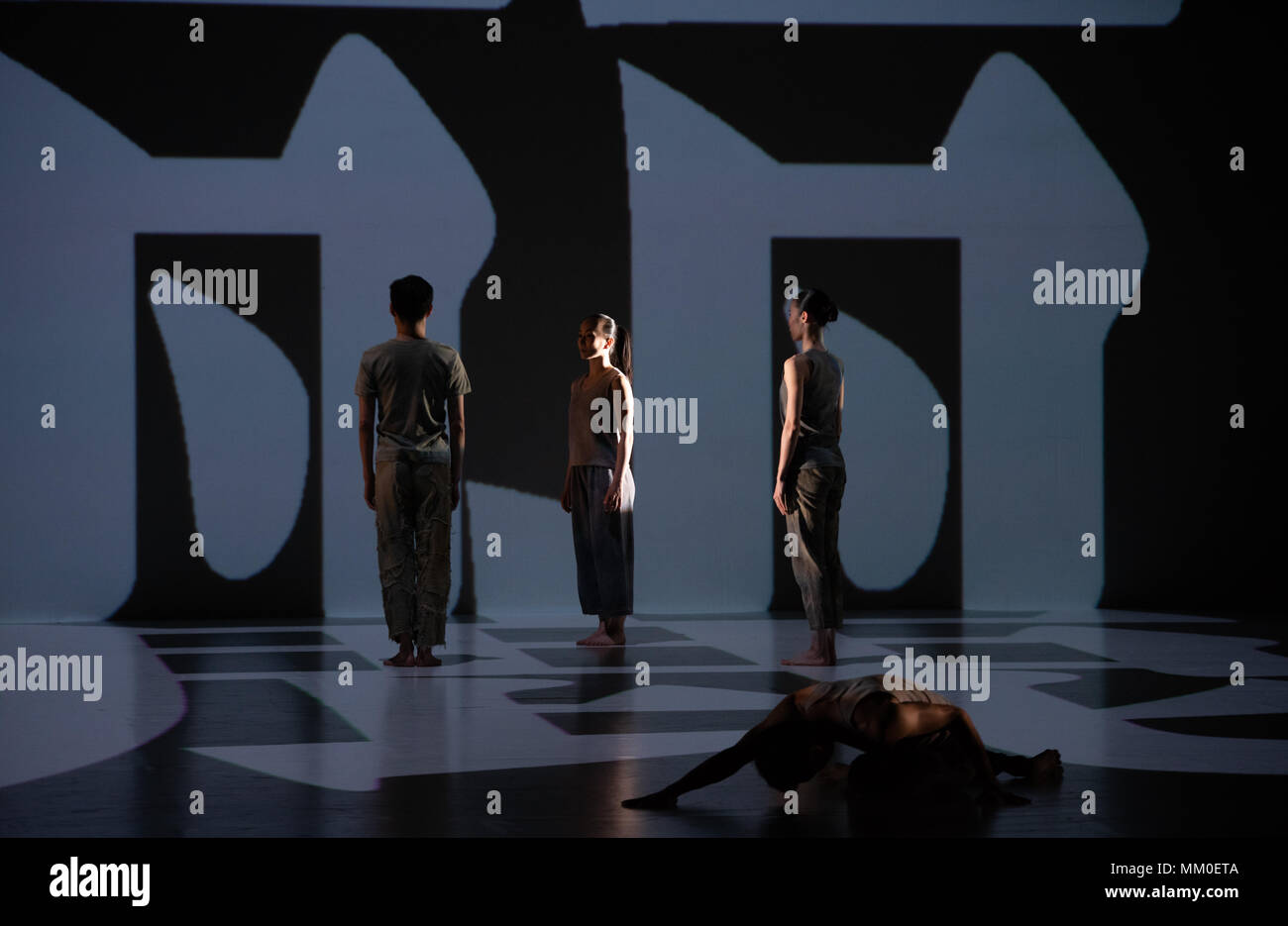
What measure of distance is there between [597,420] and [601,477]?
271 mm

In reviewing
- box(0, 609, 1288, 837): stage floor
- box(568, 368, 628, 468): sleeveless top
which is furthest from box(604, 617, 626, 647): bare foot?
box(568, 368, 628, 468): sleeveless top

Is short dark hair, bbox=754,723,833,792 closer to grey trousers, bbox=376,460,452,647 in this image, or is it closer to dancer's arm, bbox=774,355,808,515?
dancer's arm, bbox=774,355,808,515

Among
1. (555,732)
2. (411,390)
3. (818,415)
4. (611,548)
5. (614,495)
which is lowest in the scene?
(555,732)

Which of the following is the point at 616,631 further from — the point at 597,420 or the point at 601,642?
the point at 597,420

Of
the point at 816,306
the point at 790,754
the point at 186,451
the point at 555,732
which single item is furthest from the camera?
the point at 186,451

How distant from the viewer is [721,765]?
10.6ft

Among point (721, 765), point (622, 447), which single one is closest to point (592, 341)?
point (622, 447)

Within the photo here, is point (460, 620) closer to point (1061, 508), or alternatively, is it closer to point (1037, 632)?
point (1037, 632)

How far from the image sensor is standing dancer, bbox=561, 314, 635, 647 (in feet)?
22.7

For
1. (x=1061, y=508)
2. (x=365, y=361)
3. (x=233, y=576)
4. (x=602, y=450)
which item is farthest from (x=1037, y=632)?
(x=233, y=576)

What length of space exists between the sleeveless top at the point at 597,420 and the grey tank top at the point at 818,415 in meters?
1.03

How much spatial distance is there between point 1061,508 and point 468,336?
12.7 feet

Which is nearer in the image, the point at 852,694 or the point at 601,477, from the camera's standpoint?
the point at 852,694

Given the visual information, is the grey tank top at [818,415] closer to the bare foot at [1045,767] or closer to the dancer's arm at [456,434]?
the dancer's arm at [456,434]
